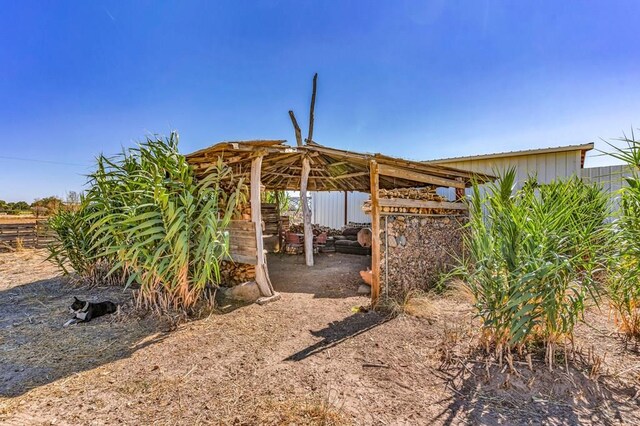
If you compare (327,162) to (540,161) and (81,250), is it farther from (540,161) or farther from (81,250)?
(540,161)

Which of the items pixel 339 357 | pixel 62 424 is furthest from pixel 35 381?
pixel 339 357

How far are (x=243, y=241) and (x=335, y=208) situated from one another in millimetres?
7008

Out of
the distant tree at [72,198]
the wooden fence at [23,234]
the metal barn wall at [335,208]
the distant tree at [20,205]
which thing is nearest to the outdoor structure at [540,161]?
the metal barn wall at [335,208]

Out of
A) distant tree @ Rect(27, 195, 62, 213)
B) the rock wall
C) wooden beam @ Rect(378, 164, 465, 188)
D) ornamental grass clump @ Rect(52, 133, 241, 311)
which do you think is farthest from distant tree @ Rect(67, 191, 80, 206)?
the rock wall

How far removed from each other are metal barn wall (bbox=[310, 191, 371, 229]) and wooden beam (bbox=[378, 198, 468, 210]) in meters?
4.62

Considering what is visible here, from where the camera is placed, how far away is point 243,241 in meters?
4.86

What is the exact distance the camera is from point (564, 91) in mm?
5598

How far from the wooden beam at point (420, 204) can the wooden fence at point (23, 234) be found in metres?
10.5

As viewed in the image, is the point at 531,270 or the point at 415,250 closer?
the point at 531,270

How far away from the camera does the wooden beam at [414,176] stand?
4.76 metres

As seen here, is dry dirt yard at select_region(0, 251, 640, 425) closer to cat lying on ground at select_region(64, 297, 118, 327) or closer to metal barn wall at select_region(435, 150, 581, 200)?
cat lying on ground at select_region(64, 297, 118, 327)

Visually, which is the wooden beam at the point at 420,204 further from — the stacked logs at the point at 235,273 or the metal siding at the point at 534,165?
the stacked logs at the point at 235,273

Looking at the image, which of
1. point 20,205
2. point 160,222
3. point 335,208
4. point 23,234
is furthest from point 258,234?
point 20,205

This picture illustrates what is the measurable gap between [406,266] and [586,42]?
4.99 m
